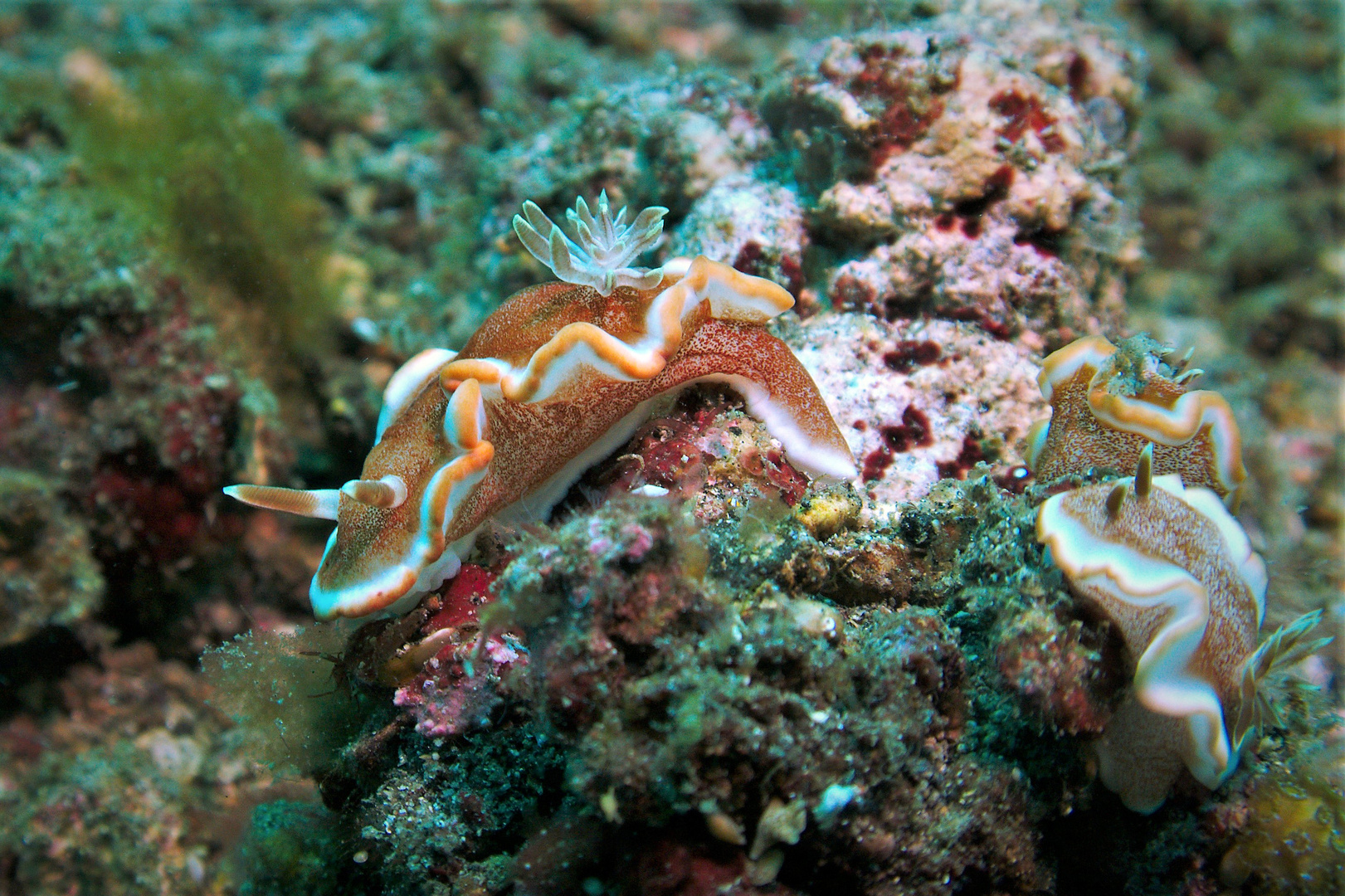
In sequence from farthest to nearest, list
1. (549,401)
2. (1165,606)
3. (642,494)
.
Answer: (549,401), (642,494), (1165,606)

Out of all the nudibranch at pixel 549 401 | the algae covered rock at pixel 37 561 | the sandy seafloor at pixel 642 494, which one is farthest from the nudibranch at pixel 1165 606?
the algae covered rock at pixel 37 561

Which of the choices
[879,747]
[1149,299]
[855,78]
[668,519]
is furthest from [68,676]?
[1149,299]

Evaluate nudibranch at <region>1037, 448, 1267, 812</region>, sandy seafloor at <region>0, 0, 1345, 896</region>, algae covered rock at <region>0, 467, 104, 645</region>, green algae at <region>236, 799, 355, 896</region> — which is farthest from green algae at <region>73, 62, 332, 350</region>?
nudibranch at <region>1037, 448, 1267, 812</region>

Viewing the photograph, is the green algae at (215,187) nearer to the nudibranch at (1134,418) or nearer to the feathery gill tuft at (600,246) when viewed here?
the feathery gill tuft at (600,246)

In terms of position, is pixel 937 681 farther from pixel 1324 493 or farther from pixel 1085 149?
pixel 1324 493

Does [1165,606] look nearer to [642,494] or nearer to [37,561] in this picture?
[642,494]

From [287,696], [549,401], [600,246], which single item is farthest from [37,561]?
[600,246]
